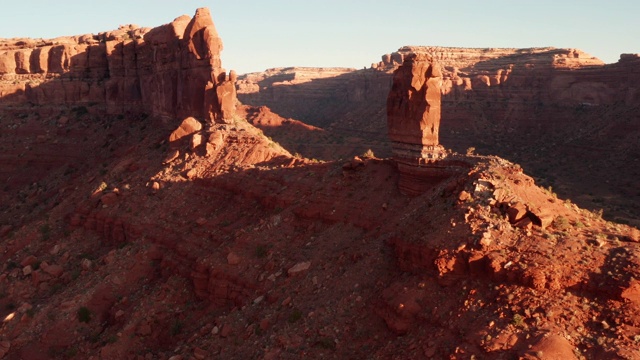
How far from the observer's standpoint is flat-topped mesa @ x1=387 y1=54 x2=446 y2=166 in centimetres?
2503

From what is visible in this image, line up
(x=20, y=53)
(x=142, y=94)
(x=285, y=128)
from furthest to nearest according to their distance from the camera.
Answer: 1. (x=285, y=128)
2. (x=20, y=53)
3. (x=142, y=94)

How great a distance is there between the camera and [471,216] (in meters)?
18.4

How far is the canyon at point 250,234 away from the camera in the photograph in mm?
15891

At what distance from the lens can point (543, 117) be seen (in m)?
96.8

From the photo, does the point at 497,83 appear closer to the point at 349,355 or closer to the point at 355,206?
the point at 355,206

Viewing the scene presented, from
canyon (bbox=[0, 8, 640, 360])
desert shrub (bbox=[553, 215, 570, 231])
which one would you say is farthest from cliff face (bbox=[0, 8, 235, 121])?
desert shrub (bbox=[553, 215, 570, 231])

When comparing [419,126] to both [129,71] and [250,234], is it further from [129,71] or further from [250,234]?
[129,71]

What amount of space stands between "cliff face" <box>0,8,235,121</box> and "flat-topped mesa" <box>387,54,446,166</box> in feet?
53.2

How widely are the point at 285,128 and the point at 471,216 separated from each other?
246 ft

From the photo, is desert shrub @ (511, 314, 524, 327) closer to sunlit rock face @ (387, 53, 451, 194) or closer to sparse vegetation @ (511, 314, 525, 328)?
sparse vegetation @ (511, 314, 525, 328)

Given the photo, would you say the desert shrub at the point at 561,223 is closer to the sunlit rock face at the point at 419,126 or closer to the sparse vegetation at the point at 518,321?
the sparse vegetation at the point at 518,321

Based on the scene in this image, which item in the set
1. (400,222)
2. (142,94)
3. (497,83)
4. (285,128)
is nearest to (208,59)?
(142,94)

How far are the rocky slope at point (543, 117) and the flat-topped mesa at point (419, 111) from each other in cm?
3810

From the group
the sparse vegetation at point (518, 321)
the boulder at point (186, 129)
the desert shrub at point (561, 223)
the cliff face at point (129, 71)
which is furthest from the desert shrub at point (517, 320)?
the boulder at point (186, 129)
